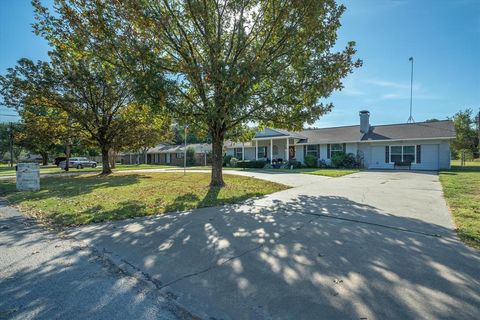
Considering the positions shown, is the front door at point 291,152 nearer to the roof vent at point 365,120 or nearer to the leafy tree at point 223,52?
the roof vent at point 365,120

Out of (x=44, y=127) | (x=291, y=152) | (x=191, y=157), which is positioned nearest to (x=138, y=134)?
(x=44, y=127)

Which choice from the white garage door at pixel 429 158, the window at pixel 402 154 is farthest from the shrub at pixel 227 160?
the white garage door at pixel 429 158

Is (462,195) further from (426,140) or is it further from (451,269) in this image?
(426,140)

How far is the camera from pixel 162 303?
2791 mm

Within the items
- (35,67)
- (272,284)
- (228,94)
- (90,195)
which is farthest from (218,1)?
(35,67)

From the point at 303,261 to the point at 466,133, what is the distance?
47730mm

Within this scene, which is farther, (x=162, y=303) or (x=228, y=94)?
(x=228, y=94)

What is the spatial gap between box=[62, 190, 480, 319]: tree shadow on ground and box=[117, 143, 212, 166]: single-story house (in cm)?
3248

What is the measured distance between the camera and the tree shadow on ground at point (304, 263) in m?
2.66

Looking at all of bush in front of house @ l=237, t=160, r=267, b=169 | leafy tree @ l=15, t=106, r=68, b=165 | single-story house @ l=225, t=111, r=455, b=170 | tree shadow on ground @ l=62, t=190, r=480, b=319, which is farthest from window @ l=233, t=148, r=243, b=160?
tree shadow on ground @ l=62, t=190, r=480, b=319

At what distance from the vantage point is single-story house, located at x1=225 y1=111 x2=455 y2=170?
20844 mm

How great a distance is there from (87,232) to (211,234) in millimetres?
2683

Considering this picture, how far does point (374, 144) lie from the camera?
23375 millimetres

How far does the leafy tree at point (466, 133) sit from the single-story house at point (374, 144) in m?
21.0
